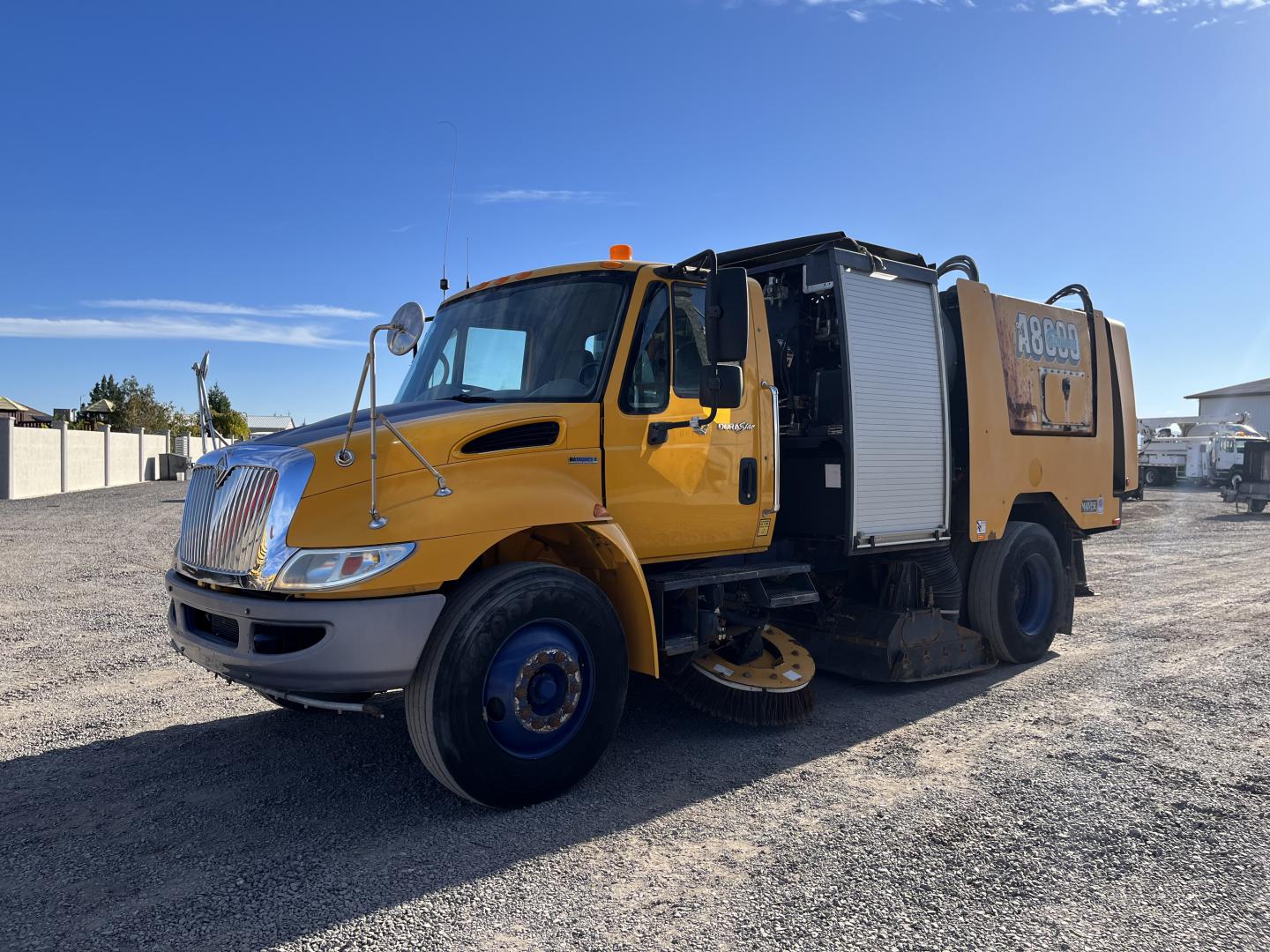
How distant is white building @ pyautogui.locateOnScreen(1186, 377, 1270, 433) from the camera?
6094 cm

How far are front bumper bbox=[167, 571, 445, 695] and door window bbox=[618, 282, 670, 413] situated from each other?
1.47 metres

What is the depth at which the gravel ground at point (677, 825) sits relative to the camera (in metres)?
3.22

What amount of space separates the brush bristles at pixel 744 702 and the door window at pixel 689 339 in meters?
1.68

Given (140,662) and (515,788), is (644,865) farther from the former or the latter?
(140,662)

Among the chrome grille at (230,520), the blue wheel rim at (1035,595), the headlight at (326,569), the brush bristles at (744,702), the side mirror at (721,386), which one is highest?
the side mirror at (721,386)

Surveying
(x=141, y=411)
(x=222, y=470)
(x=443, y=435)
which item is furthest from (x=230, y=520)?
(x=141, y=411)

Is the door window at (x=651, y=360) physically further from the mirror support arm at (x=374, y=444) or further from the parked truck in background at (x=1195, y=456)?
the parked truck in background at (x=1195, y=456)

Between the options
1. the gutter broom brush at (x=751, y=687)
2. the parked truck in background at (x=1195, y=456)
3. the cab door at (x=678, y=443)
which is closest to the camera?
the cab door at (x=678, y=443)

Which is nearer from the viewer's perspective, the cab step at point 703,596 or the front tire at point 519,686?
the front tire at point 519,686

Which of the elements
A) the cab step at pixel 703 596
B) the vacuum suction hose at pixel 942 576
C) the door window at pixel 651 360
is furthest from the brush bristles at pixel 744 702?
the vacuum suction hose at pixel 942 576

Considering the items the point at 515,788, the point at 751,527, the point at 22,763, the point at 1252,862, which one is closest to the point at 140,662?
the point at 22,763

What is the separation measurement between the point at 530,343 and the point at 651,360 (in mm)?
651

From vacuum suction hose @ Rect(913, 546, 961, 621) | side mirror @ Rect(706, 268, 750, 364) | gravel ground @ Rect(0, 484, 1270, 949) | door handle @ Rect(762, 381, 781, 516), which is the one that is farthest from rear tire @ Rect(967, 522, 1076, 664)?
side mirror @ Rect(706, 268, 750, 364)

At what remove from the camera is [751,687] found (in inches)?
214
